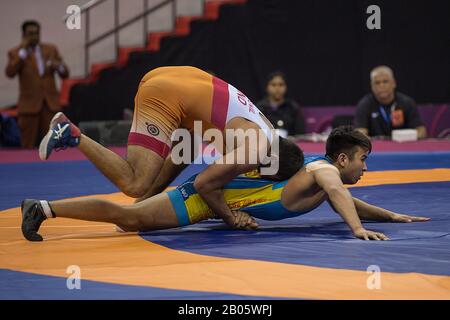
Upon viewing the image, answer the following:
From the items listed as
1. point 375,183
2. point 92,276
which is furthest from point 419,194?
point 92,276

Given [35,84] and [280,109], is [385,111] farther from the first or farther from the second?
[35,84]

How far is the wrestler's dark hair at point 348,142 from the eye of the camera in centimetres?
469

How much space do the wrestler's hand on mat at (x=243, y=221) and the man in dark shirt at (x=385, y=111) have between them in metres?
4.76

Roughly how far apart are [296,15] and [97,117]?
9.87 feet

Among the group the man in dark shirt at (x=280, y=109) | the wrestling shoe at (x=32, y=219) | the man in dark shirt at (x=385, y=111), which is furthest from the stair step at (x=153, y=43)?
the wrestling shoe at (x=32, y=219)

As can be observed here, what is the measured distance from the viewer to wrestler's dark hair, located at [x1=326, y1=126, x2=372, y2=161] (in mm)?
4688

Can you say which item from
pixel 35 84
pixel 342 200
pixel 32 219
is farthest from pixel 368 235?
pixel 35 84

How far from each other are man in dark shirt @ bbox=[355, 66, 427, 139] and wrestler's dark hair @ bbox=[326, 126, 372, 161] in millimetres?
4694

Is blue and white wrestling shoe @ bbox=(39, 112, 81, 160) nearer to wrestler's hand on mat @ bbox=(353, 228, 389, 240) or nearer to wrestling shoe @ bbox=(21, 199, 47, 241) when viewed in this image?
wrestling shoe @ bbox=(21, 199, 47, 241)

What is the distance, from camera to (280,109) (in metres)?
10.1

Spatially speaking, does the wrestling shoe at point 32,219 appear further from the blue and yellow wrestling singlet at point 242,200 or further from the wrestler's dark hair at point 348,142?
the wrestler's dark hair at point 348,142
